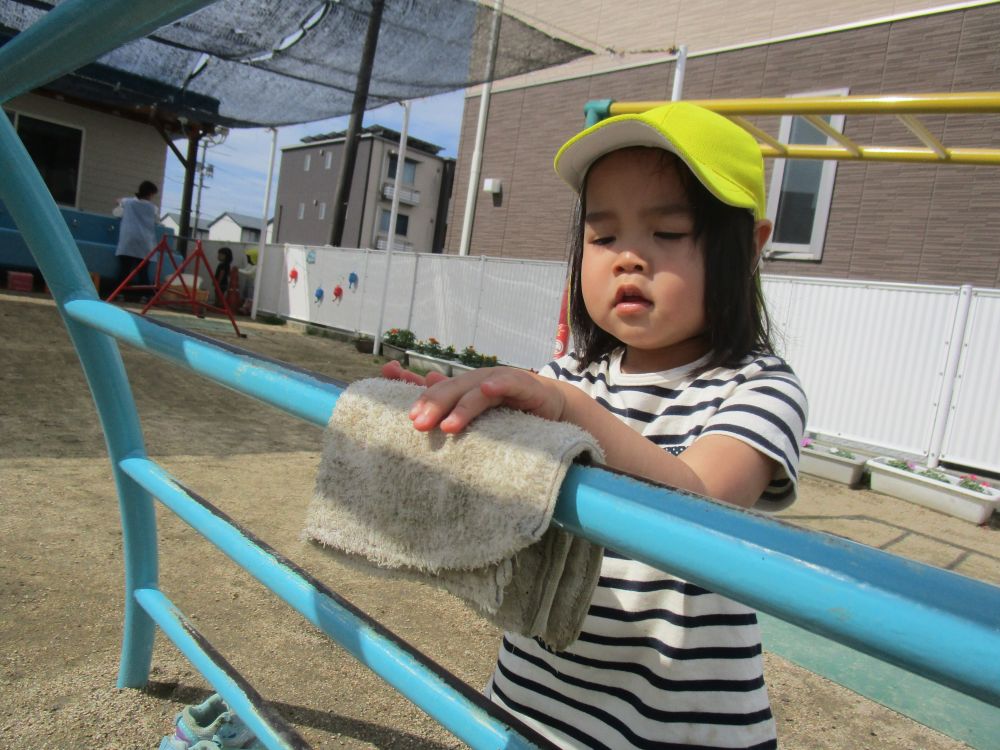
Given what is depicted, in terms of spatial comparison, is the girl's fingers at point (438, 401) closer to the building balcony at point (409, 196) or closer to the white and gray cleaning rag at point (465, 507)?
the white and gray cleaning rag at point (465, 507)

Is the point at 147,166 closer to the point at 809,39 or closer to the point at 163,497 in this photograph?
the point at 809,39

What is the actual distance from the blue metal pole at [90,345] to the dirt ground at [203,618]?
244 millimetres

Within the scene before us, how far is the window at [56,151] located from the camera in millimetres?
9898

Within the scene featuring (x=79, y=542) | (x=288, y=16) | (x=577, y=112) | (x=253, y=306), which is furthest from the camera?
(x=253, y=306)

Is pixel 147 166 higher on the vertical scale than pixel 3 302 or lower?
higher

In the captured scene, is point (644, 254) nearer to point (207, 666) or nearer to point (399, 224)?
point (207, 666)

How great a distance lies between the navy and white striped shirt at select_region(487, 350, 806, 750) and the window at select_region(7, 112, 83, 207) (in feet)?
37.5

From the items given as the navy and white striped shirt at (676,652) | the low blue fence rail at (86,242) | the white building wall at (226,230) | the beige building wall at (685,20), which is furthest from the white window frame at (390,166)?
the navy and white striped shirt at (676,652)

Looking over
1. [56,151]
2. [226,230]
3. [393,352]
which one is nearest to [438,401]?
[393,352]

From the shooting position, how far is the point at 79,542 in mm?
2186

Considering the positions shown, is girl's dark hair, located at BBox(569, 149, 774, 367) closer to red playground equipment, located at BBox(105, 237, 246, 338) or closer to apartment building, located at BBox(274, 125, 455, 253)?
red playground equipment, located at BBox(105, 237, 246, 338)

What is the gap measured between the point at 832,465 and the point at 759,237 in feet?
15.3

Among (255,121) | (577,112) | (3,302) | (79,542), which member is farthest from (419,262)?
(79,542)

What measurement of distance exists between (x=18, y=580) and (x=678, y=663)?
73.9 inches
